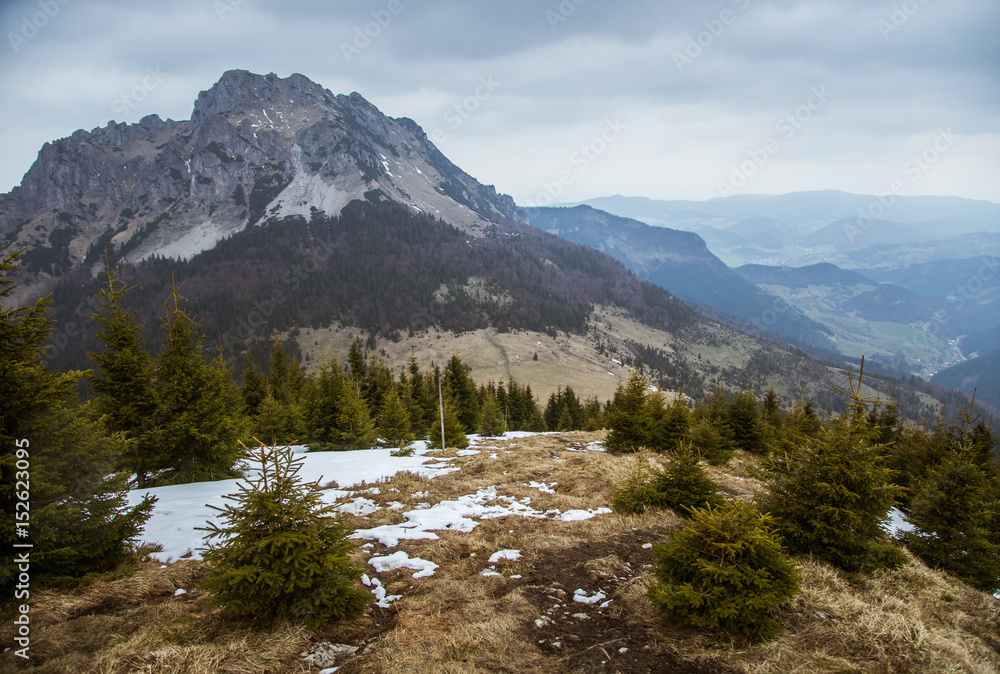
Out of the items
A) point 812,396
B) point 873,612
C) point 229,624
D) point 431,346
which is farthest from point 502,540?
point 812,396

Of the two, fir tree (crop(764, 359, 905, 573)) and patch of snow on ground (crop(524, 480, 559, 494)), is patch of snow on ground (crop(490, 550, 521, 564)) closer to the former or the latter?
fir tree (crop(764, 359, 905, 573))

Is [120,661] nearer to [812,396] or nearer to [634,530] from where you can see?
[634,530]

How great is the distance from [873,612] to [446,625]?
586cm

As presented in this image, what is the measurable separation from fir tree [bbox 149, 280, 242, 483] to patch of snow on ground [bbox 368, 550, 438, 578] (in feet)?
24.3

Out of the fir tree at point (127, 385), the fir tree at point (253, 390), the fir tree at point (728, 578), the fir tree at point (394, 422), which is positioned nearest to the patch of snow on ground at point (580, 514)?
the fir tree at point (728, 578)

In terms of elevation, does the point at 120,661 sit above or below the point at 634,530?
above

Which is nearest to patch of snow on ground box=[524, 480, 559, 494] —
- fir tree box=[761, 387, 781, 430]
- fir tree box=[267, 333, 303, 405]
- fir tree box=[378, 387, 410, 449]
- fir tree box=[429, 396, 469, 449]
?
fir tree box=[429, 396, 469, 449]

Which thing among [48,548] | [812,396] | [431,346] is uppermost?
[48,548]

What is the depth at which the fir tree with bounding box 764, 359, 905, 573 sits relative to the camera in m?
7.50

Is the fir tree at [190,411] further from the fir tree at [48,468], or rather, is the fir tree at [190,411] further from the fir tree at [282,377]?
the fir tree at [282,377]

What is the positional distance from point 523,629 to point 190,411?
12388 millimetres

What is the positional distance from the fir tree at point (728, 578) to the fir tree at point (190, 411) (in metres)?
12.8

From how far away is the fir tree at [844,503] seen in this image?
7.50 m

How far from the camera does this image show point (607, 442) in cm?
2261
